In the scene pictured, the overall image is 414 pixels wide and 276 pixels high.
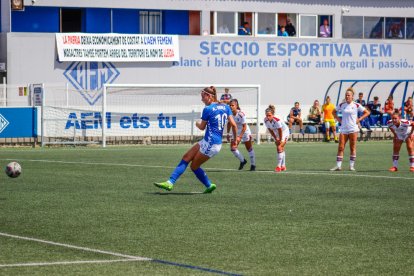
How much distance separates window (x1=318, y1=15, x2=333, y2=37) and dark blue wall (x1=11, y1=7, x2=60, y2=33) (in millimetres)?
12143

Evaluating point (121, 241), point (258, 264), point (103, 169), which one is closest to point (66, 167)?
point (103, 169)

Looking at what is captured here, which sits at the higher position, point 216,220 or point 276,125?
point 276,125

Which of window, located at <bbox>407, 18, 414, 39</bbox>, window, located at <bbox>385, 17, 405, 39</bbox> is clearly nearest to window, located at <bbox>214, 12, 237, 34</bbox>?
window, located at <bbox>385, 17, 405, 39</bbox>

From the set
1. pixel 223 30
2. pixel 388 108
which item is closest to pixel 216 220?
pixel 388 108

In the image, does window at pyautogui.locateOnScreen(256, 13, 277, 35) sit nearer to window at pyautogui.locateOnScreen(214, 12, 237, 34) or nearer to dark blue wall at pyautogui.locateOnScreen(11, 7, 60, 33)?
window at pyautogui.locateOnScreen(214, 12, 237, 34)

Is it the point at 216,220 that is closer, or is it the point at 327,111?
the point at 216,220

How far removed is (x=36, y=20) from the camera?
43125 mm

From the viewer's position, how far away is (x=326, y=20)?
47.6 meters

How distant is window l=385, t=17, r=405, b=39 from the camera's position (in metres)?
48.9

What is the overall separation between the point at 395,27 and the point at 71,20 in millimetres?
15500

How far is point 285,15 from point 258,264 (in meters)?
37.8

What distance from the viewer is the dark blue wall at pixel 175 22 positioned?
4522 centimetres

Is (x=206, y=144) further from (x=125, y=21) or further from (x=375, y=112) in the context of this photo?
(x=125, y=21)

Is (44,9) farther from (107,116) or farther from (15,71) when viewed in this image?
(107,116)
